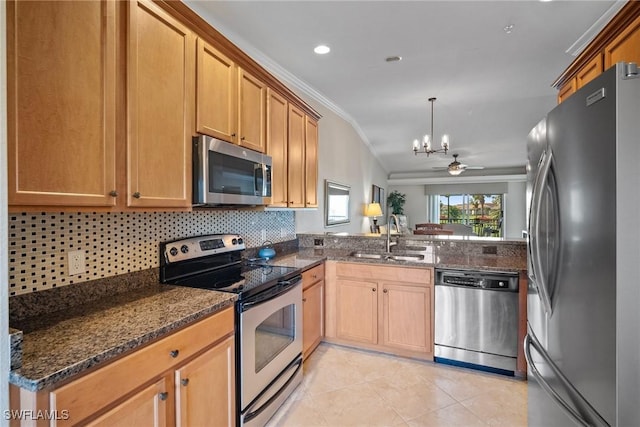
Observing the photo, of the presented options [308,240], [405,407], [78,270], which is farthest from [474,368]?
[78,270]

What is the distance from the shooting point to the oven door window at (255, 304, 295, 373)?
1.84m

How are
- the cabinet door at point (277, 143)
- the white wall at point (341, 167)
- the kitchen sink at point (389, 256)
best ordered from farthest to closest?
the white wall at point (341, 167) → the kitchen sink at point (389, 256) → the cabinet door at point (277, 143)

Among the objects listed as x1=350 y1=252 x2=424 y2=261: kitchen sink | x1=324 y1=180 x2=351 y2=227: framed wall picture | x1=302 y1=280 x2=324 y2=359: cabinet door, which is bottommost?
x1=302 y1=280 x2=324 y2=359: cabinet door

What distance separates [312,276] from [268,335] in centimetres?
83

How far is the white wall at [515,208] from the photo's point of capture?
9.45 metres

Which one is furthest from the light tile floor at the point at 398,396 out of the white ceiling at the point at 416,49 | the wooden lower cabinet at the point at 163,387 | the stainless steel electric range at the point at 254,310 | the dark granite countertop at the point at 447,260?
the white ceiling at the point at 416,49

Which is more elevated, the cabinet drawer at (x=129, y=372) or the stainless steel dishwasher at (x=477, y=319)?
the cabinet drawer at (x=129, y=372)

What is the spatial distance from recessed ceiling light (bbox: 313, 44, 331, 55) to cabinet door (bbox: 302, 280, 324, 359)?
2.20m

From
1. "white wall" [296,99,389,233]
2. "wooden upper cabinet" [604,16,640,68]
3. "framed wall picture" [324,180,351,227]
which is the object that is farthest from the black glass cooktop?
"wooden upper cabinet" [604,16,640,68]

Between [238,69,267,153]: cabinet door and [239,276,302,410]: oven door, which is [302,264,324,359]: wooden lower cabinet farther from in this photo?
[238,69,267,153]: cabinet door

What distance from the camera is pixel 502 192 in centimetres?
955

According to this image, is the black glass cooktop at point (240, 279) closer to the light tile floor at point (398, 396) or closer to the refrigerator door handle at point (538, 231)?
the light tile floor at point (398, 396)

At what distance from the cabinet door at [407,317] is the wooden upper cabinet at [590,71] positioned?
1936 millimetres

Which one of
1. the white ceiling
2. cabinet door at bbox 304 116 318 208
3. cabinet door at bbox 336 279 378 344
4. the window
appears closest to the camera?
the white ceiling
